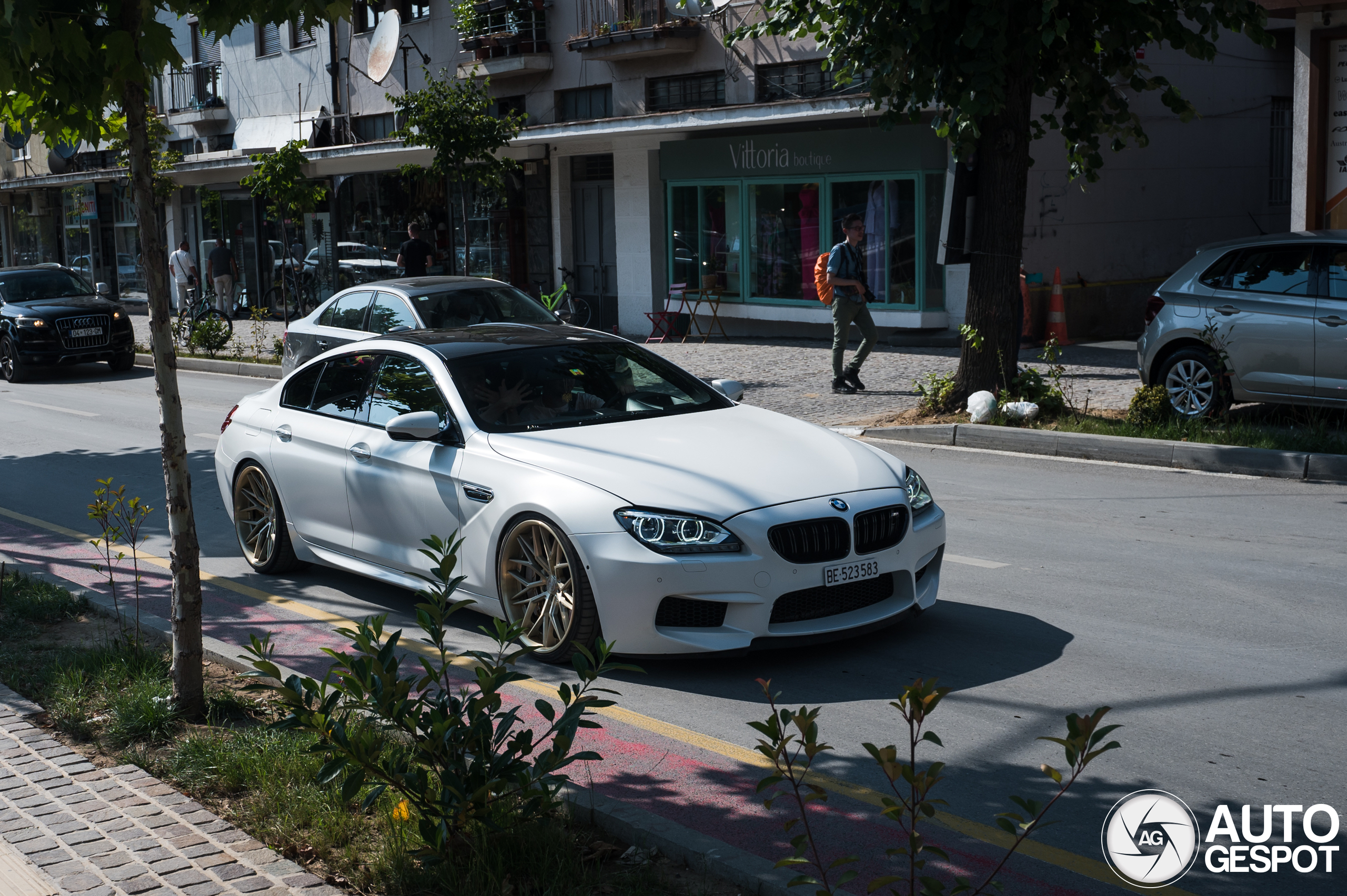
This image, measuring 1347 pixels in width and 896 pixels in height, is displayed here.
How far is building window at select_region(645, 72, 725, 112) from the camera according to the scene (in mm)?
24516

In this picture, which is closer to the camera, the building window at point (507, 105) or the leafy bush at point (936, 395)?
the leafy bush at point (936, 395)

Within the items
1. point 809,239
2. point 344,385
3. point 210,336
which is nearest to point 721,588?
point 344,385

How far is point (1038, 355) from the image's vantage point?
18.6 metres

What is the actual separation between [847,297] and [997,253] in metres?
2.89

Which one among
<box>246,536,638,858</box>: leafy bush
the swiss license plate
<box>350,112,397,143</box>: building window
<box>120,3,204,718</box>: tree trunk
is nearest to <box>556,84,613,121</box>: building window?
<box>350,112,397,143</box>: building window

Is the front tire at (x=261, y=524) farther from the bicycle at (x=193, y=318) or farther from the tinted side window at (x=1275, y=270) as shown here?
the bicycle at (x=193, y=318)

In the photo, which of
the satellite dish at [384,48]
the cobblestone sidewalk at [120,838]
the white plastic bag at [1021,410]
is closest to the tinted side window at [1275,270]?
the white plastic bag at [1021,410]

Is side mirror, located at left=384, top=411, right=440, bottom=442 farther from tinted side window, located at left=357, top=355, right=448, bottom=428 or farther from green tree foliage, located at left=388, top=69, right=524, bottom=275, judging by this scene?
green tree foliage, located at left=388, top=69, right=524, bottom=275

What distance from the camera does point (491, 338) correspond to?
7.39m

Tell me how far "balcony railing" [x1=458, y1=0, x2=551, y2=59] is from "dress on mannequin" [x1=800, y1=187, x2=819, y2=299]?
25.4 feet

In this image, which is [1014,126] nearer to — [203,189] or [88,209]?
[203,189]

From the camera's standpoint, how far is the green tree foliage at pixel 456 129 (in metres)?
21.1

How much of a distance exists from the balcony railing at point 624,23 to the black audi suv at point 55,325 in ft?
32.4

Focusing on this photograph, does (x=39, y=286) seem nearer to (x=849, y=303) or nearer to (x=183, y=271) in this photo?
(x=183, y=271)
